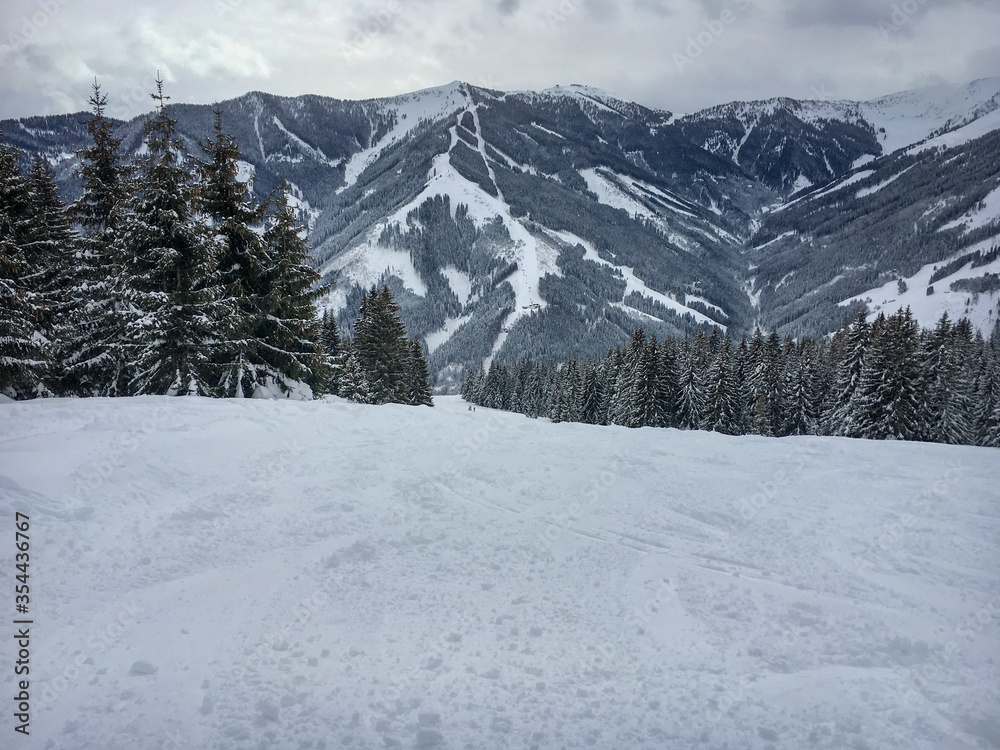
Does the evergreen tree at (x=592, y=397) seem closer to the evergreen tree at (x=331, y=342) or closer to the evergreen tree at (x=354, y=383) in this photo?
the evergreen tree at (x=354, y=383)

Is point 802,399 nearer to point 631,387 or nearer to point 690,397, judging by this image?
point 690,397

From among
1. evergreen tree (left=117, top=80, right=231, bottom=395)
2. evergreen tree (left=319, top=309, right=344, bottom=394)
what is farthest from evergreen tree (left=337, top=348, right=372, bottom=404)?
evergreen tree (left=117, top=80, right=231, bottom=395)

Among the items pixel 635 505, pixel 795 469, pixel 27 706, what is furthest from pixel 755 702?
pixel 795 469

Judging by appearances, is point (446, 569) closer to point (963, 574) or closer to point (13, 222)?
point (963, 574)

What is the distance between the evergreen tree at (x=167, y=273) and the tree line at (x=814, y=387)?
35.1 metres

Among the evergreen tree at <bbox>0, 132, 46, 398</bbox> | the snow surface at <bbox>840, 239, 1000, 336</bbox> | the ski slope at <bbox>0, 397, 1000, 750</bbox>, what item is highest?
the snow surface at <bbox>840, 239, 1000, 336</bbox>

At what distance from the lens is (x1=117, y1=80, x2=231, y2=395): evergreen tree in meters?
16.7

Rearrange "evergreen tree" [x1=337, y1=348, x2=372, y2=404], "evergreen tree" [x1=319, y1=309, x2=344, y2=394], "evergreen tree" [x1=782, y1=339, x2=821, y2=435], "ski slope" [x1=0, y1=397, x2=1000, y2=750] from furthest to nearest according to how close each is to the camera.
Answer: "evergreen tree" [x1=782, y1=339, x2=821, y2=435] < "evergreen tree" [x1=319, y1=309, x2=344, y2=394] < "evergreen tree" [x1=337, y1=348, x2=372, y2=404] < "ski slope" [x1=0, y1=397, x2=1000, y2=750]

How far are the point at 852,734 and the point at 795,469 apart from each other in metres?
8.24

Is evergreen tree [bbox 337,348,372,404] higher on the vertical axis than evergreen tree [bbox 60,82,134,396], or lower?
lower

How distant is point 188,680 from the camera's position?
436 centimetres

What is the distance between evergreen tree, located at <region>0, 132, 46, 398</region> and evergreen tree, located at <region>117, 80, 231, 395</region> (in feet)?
11.7

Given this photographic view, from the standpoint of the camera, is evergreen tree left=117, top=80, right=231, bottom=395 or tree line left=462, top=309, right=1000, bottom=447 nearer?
evergreen tree left=117, top=80, right=231, bottom=395

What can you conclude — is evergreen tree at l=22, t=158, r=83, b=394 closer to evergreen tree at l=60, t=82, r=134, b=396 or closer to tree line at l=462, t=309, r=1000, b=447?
evergreen tree at l=60, t=82, r=134, b=396
